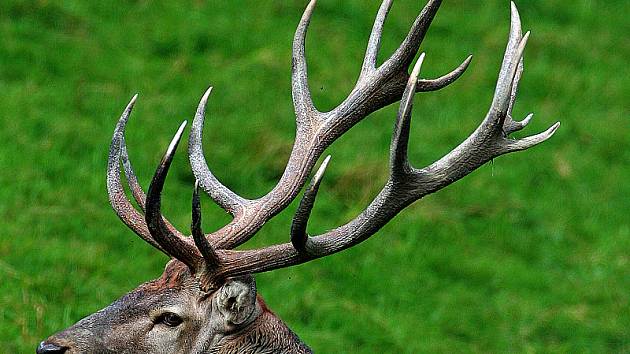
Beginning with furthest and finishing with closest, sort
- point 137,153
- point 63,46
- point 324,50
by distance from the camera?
1. point 324,50
2. point 63,46
3. point 137,153

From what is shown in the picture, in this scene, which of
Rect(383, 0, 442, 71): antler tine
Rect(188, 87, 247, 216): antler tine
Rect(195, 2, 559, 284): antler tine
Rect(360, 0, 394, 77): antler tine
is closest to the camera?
Rect(195, 2, 559, 284): antler tine

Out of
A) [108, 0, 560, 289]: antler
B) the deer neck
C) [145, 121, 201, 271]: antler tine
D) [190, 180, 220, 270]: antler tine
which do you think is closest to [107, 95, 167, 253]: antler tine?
[108, 0, 560, 289]: antler

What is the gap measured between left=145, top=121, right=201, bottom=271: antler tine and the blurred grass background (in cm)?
153

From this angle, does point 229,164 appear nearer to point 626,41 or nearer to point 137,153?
point 137,153

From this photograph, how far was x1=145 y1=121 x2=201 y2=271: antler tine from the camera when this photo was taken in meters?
4.56

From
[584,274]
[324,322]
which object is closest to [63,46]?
[324,322]

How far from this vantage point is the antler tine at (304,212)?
14.5 feet

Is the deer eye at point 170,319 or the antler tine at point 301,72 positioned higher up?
the antler tine at point 301,72

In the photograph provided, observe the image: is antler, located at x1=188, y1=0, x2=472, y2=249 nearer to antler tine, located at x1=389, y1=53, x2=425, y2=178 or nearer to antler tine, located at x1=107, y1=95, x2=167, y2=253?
antler tine, located at x1=107, y1=95, x2=167, y2=253

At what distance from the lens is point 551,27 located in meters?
12.1

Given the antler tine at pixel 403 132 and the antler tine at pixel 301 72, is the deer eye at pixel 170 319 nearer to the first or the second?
the antler tine at pixel 403 132

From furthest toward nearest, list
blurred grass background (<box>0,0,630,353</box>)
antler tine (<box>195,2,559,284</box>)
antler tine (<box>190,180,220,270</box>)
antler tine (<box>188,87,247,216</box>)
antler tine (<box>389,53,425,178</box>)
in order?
blurred grass background (<box>0,0,630,353</box>), antler tine (<box>188,87,247,216</box>), antler tine (<box>195,2,559,284</box>), antler tine (<box>190,180,220,270</box>), antler tine (<box>389,53,425,178</box>)

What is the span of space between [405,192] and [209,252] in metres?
0.75

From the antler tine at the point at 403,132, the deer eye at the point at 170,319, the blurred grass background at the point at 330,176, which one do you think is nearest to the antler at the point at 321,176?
the antler tine at the point at 403,132
